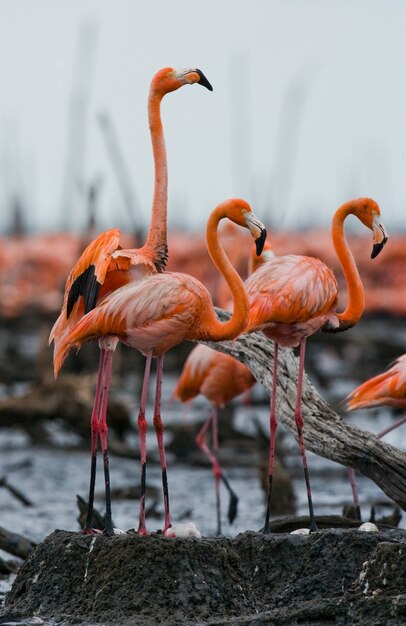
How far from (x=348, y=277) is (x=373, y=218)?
438 mm

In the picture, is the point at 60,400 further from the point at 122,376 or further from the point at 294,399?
the point at 122,376

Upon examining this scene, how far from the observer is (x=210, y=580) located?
5754mm

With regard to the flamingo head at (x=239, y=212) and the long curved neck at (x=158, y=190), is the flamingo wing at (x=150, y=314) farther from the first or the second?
the long curved neck at (x=158, y=190)

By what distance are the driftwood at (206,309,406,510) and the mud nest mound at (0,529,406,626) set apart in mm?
931

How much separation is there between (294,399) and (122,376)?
13.9 metres

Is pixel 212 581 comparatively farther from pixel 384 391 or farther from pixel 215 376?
pixel 215 376

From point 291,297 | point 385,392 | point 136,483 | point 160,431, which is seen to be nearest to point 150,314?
point 160,431

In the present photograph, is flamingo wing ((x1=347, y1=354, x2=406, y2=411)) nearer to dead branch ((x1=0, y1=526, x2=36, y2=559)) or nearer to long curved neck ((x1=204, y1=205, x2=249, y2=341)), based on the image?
dead branch ((x1=0, y1=526, x2=36, y2=559))

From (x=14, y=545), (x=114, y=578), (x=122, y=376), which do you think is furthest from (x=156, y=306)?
(x=122, y=376)

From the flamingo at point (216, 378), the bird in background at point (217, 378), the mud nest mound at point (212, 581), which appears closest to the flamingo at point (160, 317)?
the mud nest mound at point (212, 581)

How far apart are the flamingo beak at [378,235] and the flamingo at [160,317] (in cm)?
86

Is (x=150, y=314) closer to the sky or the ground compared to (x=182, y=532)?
closer to the sky

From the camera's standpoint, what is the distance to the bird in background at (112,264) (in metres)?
6.46

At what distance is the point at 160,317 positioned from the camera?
6.18 metres
